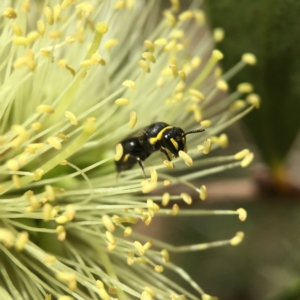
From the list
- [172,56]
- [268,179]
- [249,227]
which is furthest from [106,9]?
[249,227]

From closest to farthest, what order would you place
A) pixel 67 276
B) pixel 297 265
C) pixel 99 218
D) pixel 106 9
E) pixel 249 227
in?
pixel 67 276 < pixel 99 218 < pixel 106 9 < pixel 297 265 < pixel 249 227

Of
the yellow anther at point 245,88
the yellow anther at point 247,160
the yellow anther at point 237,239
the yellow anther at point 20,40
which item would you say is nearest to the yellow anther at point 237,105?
the yellow anther at point 245,88

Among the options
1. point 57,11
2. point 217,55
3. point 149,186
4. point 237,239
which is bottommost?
point 237,239

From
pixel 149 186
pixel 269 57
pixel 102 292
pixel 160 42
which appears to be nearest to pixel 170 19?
pixel 160 42

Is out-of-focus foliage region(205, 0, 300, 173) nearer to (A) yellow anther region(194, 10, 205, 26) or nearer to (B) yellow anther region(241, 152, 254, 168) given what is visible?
(A) yellow anther region(194, 10, 205, 26)

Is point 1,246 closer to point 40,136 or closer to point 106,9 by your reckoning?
point 40,136

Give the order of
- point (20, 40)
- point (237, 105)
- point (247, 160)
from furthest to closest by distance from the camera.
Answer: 1. point (237, 105)
2. point (247, 160)
3. point (20, 40)

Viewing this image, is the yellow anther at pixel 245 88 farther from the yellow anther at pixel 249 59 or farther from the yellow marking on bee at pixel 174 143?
the yellow marking on bee at pixel 174 143

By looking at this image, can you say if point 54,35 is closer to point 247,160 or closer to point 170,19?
point 170,19
